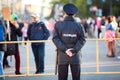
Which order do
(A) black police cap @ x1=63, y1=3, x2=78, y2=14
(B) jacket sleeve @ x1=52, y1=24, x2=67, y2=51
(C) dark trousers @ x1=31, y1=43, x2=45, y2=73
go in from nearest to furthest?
(B) jacket sleeve @ x1=52, y1=24, x2=67, y2=51 → (A) black police cap @ x1=63, y1=3, x2=78, y2=14 → (C) dark trousers @ x1=31, y1=43, x2=45, y2=73

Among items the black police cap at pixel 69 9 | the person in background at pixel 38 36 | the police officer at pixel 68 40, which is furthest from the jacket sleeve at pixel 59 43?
the person in background at pixel 38 36

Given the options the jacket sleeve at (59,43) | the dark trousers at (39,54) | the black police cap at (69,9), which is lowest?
the dark trousers at (39,54)

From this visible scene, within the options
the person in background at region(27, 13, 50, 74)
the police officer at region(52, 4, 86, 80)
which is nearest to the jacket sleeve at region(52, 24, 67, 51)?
the police officer at region(52, 4, 86, 80)

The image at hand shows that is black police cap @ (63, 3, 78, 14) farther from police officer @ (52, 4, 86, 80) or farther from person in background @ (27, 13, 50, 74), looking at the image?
person in background @ (27, 13, 50, 74)

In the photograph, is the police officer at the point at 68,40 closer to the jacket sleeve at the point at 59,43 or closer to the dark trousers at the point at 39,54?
the jacket sleeve at the point at 59,43

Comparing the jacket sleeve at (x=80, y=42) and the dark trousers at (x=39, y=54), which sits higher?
the jacket sleeve at (x=80, y=42)

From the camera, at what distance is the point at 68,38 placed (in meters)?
9.71

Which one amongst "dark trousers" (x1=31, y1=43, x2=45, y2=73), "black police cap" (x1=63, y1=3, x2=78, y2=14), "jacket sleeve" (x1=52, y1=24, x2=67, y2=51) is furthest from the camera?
"dark trousers" (x1=31, y1=43, x2=45, y2=73)

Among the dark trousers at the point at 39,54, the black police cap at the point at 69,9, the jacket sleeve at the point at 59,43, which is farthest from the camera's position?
the dark trousers at the point at 39,54

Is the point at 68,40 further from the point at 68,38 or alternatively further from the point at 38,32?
the point at 38,32

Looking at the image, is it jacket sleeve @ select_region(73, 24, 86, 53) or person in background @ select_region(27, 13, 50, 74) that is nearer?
jacket sleeve @ select_region(73, 24, 86, 53)

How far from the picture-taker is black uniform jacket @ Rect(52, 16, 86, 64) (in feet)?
31.8

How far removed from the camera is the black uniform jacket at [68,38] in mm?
9695

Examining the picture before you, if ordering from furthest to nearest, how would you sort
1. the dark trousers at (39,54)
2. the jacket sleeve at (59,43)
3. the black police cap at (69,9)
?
1. the dark trousers at (39,54)
2. the black police cap at (69,9)
3. the jacket sleeve at (59,43)
